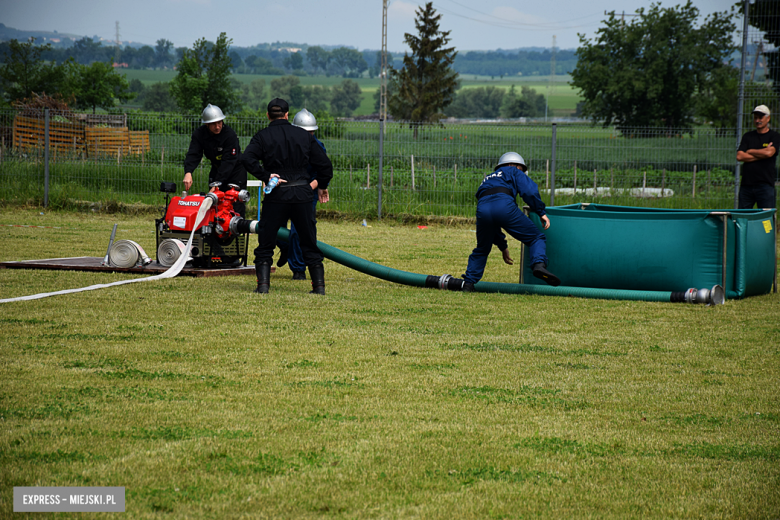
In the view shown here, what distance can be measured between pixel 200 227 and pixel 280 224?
139 cm

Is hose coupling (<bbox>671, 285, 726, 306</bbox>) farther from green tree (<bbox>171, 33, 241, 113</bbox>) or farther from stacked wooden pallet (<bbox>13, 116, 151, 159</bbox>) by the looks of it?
green tree (<bbox>171, 33, 241, 113</bbox>)

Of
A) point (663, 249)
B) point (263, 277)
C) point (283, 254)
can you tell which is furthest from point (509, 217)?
point (283, 254)

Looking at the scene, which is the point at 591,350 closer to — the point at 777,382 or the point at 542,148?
the point at 777,382

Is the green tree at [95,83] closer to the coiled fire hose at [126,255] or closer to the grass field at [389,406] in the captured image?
the coiled fire hose at [126,255]

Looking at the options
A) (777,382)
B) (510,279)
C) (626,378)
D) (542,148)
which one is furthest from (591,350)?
(542,148)

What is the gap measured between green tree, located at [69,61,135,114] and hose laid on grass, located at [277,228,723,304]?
5089cm

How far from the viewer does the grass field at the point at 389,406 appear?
9.97 ft

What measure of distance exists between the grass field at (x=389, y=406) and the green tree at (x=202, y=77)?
4475cm

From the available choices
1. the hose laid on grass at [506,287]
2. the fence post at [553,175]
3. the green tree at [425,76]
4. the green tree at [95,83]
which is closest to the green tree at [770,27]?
the fence post at [553,175]

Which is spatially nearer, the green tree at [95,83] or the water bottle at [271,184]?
the water bottle at [271,184]

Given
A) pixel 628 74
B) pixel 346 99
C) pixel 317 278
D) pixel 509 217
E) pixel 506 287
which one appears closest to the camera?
pixel 317 278

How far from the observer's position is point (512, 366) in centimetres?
515

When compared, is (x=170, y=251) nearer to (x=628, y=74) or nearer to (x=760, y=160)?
(x=760, y=160)

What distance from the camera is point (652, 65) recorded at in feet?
162
